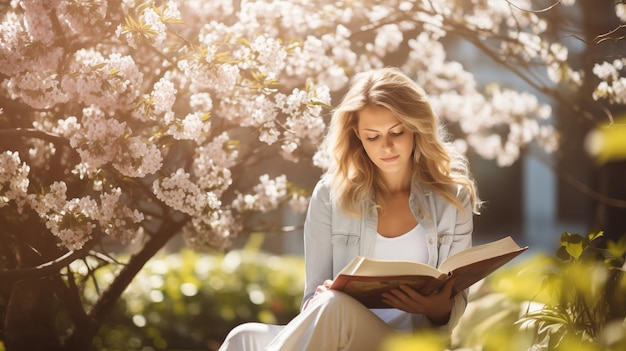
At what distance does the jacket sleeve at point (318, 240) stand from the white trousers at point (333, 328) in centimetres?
40

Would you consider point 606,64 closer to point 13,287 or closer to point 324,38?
point 324,38

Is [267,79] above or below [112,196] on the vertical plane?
above

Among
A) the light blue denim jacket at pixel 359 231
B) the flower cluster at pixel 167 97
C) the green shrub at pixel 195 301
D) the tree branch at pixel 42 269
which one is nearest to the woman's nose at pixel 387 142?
the light blue denim jacket at pixel 359 231

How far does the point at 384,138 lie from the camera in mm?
2867

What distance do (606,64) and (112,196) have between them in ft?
7.04

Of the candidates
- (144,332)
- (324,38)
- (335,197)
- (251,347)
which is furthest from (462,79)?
(251,347)

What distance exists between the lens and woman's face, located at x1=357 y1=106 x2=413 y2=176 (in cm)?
287

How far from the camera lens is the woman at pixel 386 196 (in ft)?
9.39

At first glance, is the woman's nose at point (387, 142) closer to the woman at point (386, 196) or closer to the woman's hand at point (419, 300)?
the woman at point (386, 196)

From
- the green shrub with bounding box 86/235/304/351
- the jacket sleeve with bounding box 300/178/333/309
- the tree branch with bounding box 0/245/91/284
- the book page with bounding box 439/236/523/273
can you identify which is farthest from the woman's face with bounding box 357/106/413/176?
the green shrub with bounding box 86/235/304/351

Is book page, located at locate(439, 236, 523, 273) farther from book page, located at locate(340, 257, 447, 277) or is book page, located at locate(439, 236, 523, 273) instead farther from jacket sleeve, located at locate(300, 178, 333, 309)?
jacket sleeve, located at locate(300, 178, 333, 309)

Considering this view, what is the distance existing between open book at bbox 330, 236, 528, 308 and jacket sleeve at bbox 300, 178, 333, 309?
41 centimetres

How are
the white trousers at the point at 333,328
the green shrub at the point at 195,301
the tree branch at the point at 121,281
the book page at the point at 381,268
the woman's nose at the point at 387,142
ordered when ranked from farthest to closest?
the green shrub at the point at 195,301, the tree branch at the point at 121,281, the woman's nose at the point at 387,142, the white trousers at the point at 333,328, the book page at the point at 381,268

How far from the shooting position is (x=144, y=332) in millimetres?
4953
